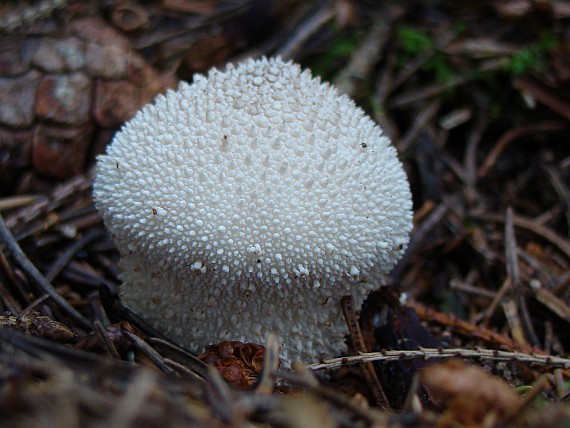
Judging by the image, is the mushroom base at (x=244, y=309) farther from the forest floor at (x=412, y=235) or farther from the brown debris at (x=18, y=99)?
the brown debris at (x=18, y=99)

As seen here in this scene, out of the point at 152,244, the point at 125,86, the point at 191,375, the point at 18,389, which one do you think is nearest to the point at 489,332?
the point at 191,375

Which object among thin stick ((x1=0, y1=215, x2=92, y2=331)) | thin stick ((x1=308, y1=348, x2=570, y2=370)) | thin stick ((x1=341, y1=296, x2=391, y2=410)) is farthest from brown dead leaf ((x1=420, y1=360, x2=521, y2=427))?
thin stick ((x1=0, y1=215, x2=92, y2=331))

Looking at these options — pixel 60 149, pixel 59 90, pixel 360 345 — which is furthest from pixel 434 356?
pixel 59 90

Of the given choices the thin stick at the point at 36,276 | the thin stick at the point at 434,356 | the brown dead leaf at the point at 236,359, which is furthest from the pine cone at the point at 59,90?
the thin stick at the point at 434,356

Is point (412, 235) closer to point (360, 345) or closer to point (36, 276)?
point (360, 345)

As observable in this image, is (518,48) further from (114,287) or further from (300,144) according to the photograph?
(114,287)

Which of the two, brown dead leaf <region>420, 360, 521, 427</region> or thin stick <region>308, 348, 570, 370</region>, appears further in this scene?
thin stick <region>308, 348, 570, 370</region>

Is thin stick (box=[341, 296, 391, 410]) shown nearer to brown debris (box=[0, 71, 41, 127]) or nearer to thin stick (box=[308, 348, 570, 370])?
thin stick (box=[308, 348, 570, 370])
